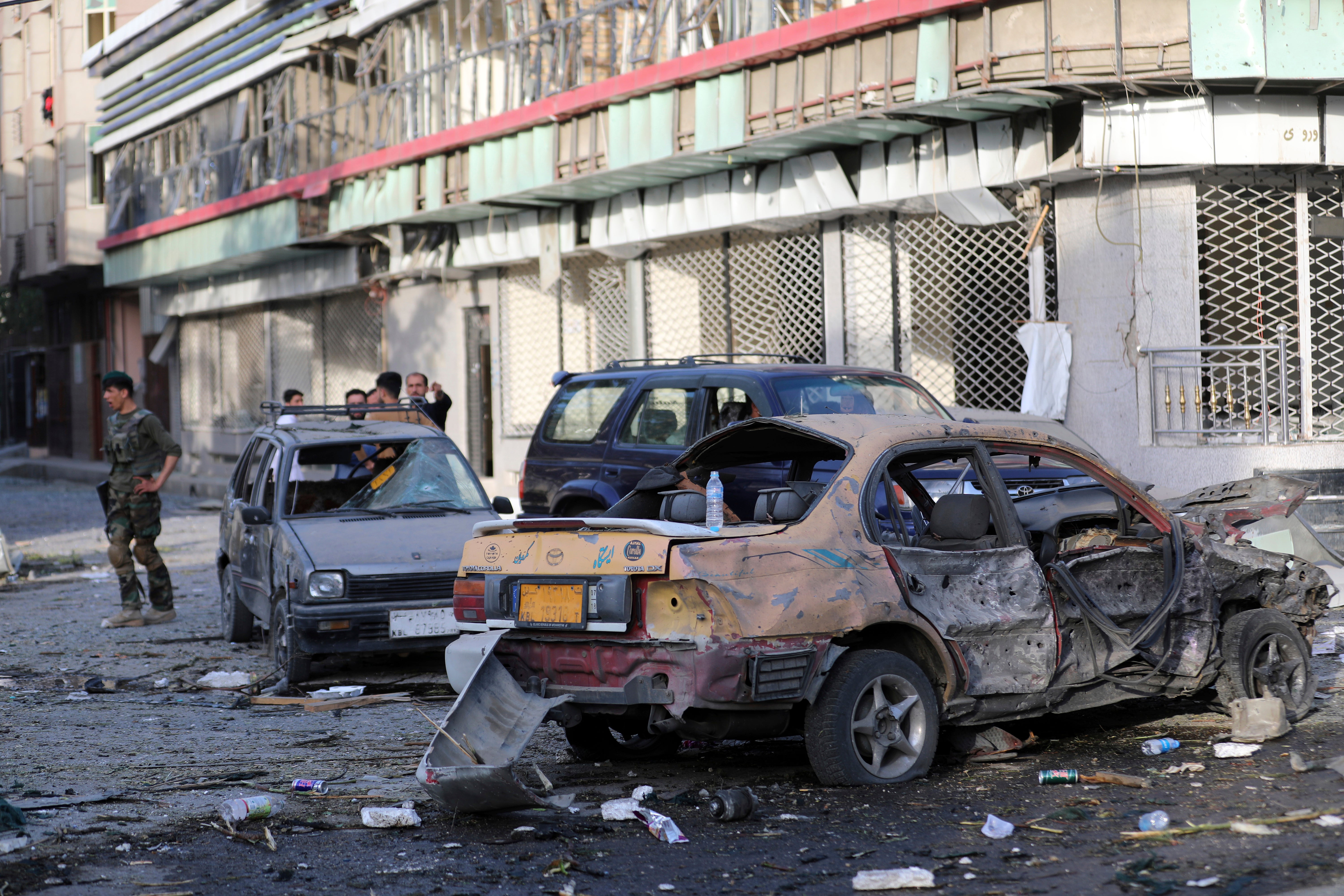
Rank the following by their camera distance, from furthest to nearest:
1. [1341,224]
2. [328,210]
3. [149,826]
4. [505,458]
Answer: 1. [328,210]
2. [505,458]
3. [1341,224]
4. [149,826]

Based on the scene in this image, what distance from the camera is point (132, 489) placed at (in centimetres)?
1166

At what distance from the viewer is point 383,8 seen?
2159cm

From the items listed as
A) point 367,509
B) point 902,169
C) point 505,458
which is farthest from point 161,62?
point 367,509

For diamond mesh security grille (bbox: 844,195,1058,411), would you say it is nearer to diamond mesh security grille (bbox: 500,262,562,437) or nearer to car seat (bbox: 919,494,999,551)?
diamond mesh security grille (bbox: 500,262,562,437)

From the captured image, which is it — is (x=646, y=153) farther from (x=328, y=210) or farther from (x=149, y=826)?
(x=149, y=826)

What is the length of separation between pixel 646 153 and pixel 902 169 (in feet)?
10.4

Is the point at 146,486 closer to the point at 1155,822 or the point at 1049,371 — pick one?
the point at 1049,371

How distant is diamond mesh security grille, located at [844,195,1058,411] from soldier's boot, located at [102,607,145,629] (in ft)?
25.6

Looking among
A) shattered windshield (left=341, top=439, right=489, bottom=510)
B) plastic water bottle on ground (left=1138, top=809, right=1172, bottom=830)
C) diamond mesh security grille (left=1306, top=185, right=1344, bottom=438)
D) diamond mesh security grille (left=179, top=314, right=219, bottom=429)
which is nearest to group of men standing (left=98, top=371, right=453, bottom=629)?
shattered windshield (left=341, top=439, right=489, bottom=510)

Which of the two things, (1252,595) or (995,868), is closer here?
(995,868)

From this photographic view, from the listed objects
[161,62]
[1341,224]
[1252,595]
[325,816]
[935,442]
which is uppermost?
[161,62]

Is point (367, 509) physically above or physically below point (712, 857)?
above

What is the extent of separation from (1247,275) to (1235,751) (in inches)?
302

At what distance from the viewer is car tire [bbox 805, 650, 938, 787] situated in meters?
5.52
